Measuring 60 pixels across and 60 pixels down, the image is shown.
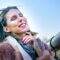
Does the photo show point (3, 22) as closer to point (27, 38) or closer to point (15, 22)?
point (15, 22)

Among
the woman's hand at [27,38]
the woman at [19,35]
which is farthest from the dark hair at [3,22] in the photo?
the woman's hand at [27,38]

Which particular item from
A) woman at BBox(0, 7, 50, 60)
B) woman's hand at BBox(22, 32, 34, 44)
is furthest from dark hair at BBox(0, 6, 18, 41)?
woman's hand at BBox(22, 32, 34, 44)

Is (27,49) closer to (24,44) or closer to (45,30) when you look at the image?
(24,44)

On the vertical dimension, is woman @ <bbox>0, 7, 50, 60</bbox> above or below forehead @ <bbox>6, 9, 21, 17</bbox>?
below

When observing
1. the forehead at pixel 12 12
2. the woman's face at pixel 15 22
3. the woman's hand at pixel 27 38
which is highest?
Answer: the forehead at pixel 12 12

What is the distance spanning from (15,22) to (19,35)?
0.09m

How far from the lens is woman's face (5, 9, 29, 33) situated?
1.40 meters

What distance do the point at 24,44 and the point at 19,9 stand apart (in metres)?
0.25

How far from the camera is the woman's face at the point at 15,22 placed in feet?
4.60

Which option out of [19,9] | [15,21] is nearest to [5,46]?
[15,21]

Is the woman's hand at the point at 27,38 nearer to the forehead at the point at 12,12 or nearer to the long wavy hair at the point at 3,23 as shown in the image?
the long wavy hair at the point at 3,23

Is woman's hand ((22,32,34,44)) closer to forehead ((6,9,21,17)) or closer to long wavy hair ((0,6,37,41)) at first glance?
long wavy hair ((0,6,37,41))

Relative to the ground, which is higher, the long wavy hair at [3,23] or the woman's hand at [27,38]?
the long wavy hair at [3,23]

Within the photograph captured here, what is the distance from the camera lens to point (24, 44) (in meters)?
1.38
